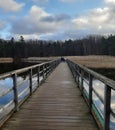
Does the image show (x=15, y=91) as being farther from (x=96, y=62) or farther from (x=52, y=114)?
(x=96, y=62)

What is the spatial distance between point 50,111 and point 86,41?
12564cm

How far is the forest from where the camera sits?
102562 mm

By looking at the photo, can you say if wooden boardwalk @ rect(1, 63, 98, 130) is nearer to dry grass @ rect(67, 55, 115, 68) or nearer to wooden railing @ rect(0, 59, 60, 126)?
wooden railing @ rect(0, 59, 60, 126)

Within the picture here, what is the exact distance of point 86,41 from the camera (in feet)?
426

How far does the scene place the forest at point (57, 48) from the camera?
103 metres

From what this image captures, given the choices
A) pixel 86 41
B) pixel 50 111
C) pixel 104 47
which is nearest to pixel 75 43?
pixel 86 41

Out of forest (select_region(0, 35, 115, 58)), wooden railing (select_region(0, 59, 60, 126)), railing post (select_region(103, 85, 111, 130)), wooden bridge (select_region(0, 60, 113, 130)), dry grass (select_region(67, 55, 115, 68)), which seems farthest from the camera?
forest (select_region(0, 35, 115, 58))

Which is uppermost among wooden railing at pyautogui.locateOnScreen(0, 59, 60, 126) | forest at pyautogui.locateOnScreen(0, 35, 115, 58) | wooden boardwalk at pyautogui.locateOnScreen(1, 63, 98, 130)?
forest at pyautogui.locateOnScreen(0, 35, 115, 58)

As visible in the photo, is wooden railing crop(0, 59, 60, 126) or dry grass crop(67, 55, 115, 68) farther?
dry grass crop(67, 55, 115, 68)

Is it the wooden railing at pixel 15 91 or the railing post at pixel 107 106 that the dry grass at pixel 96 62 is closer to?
the wooden railing at pixel 15 91

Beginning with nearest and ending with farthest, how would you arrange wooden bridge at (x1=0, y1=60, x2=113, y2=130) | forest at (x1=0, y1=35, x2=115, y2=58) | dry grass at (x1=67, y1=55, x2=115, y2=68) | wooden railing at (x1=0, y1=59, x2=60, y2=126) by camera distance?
wooden bridge at (x1=0, y1=60, x2=113, y2=130), wooden railing at (x1=0, y1=59, x2=60, y2=126), dry grass at (x1=67, y1=55, x2=115, y2=68), forest at (x1=0, y1=35, x2=115, y2=58)

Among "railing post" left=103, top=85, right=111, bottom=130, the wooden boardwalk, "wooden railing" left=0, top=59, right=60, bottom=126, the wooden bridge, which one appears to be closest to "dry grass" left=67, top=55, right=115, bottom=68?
"wooden railing" left=0, top=59, right=60, bottom=126

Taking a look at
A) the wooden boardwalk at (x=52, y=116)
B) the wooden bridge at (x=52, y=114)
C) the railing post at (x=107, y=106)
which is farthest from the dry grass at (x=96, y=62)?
the railing post at (x=107, y=106)

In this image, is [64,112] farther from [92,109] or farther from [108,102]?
[108,102]
